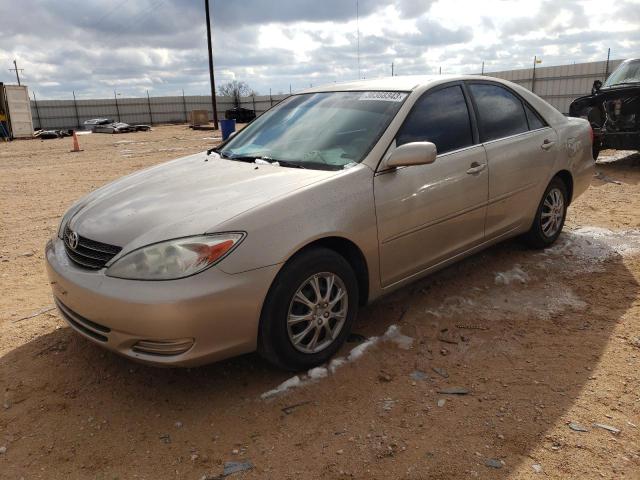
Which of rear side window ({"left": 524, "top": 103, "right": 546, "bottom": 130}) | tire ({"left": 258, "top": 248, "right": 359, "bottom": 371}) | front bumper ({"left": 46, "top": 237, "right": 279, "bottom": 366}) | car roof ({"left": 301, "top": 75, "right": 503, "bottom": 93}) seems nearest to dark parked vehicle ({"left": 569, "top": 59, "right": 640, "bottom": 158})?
rear side window ({"left": 524, "top": 103, "right": 546, "bottom": 130})

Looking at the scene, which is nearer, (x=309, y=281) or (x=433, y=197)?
(x=309, y=281)

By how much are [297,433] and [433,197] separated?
1763mm

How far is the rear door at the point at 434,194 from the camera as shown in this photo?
323 centimetres

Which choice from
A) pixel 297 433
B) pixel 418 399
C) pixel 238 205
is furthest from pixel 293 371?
pixel 238 205

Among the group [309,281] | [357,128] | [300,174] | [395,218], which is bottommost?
[309,281]

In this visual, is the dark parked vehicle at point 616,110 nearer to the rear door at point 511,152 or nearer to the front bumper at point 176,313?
the rear door at point 511,152

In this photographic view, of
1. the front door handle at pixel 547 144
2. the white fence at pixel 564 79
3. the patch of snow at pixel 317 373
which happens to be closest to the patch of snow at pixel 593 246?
the front door handle at pixel 547 144

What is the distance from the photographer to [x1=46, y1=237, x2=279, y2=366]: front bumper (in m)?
2.44

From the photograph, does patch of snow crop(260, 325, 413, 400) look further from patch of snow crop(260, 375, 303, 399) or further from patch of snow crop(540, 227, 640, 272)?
patch of snow crop(540, 227, 640, 272)

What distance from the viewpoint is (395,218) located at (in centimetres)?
322

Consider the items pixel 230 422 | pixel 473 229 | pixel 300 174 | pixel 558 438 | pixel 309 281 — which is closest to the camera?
pixel 558 438

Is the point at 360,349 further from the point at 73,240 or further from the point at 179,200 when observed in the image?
the point at 73,240

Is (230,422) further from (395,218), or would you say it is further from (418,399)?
(395,218)

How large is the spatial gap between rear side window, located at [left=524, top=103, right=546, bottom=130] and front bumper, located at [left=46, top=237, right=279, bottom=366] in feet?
9.95
